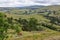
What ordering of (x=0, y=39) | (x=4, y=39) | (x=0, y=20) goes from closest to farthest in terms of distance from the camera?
(x=0, y=39), (x=4, y=39), (x=0, y=20)

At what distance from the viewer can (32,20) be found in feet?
411

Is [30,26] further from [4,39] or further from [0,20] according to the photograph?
[4,39]

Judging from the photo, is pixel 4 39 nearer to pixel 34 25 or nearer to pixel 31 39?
pixel 31 39

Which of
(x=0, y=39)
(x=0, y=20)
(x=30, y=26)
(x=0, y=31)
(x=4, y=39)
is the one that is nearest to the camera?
(x=0, y=39)

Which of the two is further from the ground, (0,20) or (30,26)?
(0,20)

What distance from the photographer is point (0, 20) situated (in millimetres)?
47344

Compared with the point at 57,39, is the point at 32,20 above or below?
below

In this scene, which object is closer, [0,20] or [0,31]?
[0,31]

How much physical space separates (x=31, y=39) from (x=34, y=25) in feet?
333

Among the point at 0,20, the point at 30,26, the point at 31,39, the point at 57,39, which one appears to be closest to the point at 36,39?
the point at 31,39

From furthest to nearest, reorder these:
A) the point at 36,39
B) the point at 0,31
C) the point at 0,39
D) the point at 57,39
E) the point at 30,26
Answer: the point at 30,26, the point at 0,31, the point at 0,39, the point at 36,39, the point at 57,39

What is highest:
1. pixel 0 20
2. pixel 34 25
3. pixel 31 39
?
pixel 31 39

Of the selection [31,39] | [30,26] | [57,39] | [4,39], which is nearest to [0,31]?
[4,39]

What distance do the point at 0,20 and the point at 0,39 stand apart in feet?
72.1
